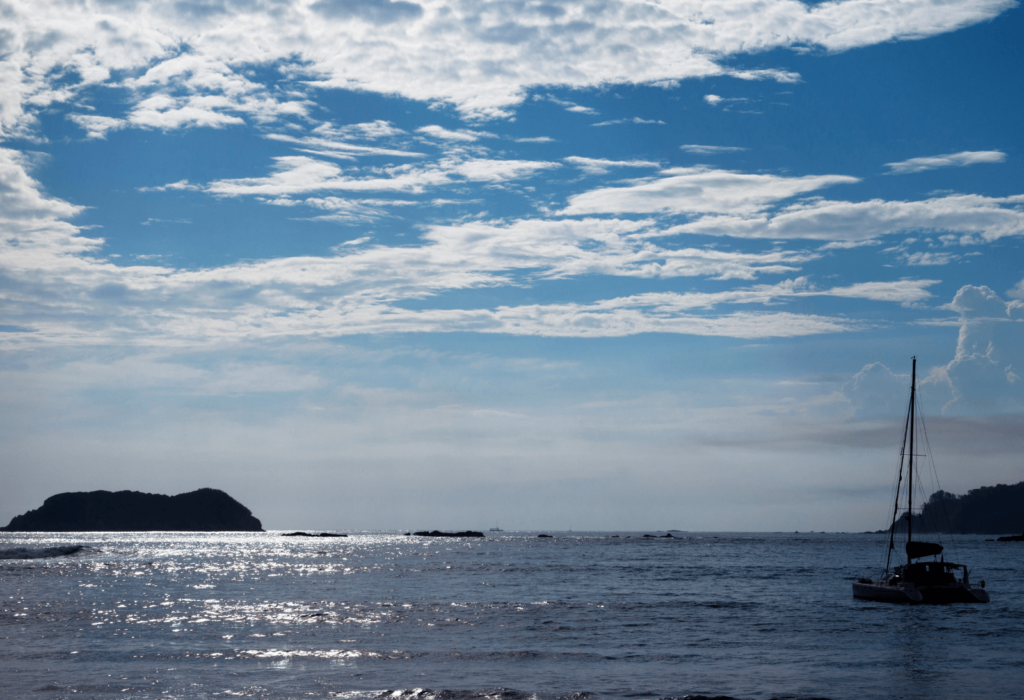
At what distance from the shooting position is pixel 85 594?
63.9 m

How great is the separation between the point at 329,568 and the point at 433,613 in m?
57.8

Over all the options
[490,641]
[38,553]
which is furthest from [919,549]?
[38,553]

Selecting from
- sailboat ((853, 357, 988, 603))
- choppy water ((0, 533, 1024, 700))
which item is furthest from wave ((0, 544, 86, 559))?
sailboat ((853, 357, 988, 603))

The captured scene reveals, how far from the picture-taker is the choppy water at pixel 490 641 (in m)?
29.3

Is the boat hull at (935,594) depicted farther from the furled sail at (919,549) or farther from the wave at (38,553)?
the wave at (38,553)

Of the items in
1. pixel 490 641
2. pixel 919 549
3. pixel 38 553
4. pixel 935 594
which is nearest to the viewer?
pixel 490 641

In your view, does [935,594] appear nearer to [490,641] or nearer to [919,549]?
[919,549]

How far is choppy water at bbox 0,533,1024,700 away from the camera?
2933 cm

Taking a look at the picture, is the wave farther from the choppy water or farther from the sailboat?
the sailboat

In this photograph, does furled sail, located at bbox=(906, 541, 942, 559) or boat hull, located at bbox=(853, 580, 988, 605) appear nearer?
boat hull, located at bbox=(853, 580, 988, 605)

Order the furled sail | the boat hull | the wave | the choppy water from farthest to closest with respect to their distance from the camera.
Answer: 1. the wave
2. the furled sail
3. the boat hull
4. the choppy water

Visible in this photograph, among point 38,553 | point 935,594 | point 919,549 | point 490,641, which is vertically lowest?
point 38,553

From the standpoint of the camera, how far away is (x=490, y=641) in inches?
1583

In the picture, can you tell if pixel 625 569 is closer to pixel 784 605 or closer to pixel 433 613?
pixel 784 605
